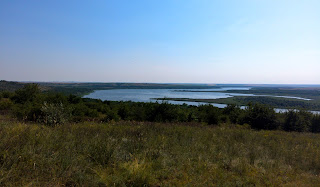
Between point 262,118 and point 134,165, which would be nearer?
point 134,165

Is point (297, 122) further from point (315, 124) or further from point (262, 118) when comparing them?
point (262, 118)

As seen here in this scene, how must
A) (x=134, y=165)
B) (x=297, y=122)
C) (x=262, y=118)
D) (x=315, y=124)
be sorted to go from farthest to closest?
(x=262, y=118) < (x=315, y=124) < (x=297, y=122) < (x=134, y=165)

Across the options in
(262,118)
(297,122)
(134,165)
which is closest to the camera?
(134,165)

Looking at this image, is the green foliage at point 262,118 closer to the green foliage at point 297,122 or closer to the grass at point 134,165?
the green foliage at point 297,122

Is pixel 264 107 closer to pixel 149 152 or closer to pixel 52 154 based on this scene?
pixel 149 152

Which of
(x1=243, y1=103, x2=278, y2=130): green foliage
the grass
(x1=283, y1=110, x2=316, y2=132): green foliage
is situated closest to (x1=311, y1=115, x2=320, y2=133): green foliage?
(x1=283, y1=110, x2=316, y2=132): green foliage

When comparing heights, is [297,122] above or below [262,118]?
below

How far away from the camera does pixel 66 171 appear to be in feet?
9.82

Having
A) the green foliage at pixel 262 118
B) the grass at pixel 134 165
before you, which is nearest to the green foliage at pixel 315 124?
the green foliage at pixel 262 118

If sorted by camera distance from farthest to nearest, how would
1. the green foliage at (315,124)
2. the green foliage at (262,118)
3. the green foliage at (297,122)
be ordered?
the green foliage at (262,118) → the green foliage at (315,124) → the green foliage at (297,122)

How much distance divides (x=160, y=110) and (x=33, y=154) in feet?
38.3

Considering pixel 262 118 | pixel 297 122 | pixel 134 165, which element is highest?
pixel 134 165

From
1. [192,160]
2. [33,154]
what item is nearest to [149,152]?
[192,160]

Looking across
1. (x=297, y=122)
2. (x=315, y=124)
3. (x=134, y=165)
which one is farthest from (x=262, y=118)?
(x=134, y=165)
